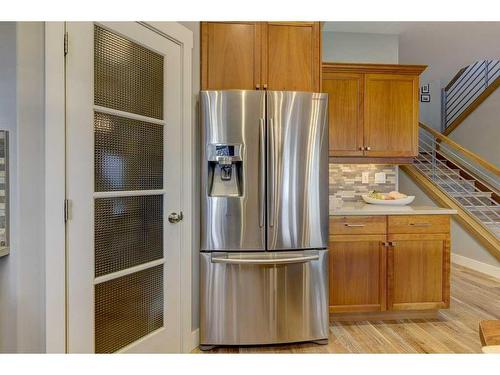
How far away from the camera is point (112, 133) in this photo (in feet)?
5.67

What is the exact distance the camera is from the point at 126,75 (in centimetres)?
180

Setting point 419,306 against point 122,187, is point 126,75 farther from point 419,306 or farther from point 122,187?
point 419,306

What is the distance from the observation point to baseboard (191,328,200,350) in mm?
2225

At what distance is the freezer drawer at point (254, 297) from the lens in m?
2.16

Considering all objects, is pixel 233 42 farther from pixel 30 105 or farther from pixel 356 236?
pixel 356 236

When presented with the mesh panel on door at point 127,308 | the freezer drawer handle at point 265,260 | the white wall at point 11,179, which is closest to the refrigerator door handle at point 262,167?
the freezer drawer handle at point 265,260

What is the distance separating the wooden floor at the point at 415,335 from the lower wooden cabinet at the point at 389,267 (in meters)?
0.14

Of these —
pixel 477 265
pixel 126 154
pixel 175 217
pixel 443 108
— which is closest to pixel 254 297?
pixel 175 217

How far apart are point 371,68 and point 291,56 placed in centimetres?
114

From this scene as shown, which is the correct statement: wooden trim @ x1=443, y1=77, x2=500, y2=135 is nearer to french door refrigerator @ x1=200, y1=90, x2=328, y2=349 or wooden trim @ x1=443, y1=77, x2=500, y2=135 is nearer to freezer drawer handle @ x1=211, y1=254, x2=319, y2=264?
french door refrigerator @ x1=200, y1=90, x2=328, y2=349

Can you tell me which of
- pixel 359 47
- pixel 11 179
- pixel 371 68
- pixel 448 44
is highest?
pixel 448 44

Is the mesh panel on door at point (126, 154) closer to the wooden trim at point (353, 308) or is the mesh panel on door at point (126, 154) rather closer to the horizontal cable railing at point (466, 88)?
the wooden trim at point (353, 308)
